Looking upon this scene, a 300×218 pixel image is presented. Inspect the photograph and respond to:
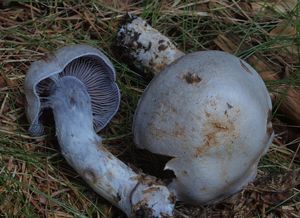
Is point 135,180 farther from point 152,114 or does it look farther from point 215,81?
point 215,81

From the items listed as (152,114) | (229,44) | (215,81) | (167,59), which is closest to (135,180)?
(152,114)

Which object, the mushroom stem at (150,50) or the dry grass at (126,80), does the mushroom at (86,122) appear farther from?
the mushroom stem at (150,50)

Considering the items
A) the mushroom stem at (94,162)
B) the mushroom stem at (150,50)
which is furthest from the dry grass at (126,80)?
the mushroom stem at (94,162)

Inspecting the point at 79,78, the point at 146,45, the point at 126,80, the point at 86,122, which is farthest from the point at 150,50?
the point at 86,122

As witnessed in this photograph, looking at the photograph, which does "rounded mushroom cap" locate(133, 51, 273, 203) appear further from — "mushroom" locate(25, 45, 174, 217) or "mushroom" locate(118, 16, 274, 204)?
"mushroom" locate(25, 45, 174, 217)

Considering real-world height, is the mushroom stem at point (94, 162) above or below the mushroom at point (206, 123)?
below
